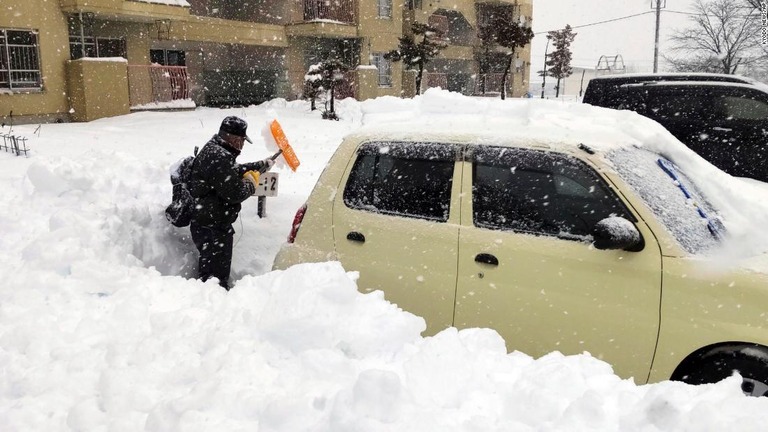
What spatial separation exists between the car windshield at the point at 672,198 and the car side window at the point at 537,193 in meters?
0.20

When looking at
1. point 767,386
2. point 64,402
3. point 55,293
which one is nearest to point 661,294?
point 767,386

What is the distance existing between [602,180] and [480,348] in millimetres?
1155

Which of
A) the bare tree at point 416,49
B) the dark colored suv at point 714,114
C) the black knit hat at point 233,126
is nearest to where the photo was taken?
the black knit hat at point 233,126

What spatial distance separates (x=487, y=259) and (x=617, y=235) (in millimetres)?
745

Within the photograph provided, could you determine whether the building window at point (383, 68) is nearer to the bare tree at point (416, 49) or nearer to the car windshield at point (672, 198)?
the bare tree at point (416, 49)

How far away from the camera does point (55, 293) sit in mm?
4023

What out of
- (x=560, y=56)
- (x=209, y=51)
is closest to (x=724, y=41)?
(x=560, y=56)

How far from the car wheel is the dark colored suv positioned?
537 cm

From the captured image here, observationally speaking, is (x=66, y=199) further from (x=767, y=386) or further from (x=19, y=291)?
(x=767, y=386)

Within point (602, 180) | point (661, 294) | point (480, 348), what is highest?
point (602, 180)

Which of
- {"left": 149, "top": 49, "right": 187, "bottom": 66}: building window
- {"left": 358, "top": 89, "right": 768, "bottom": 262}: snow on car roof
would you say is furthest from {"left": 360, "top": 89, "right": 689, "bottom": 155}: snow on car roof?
{"left": 149, "top": 49, "right": 187, "bottom": 66}: building window

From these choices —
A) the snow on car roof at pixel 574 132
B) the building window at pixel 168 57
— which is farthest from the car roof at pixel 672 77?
the building window at pixel 168 57

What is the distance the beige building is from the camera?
52.5 ft

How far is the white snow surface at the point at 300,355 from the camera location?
236 centimetres
